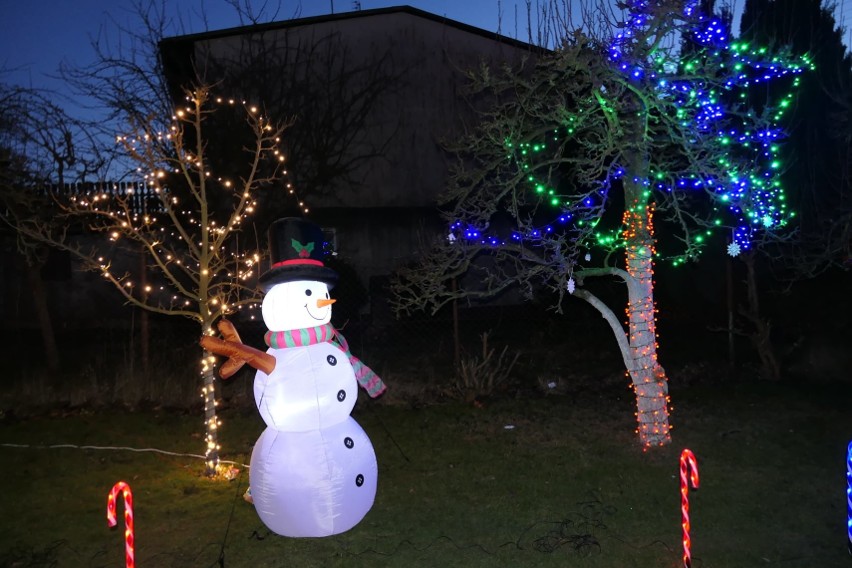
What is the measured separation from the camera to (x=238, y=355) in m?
4.84

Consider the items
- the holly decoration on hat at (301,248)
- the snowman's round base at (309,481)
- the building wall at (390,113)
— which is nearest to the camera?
the snowman's round base at (309,481)

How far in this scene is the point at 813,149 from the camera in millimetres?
10000

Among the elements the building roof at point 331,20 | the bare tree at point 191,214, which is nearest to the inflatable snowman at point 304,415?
the bare tree at point 191,214

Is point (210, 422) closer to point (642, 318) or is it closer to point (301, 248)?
point (301, 248)

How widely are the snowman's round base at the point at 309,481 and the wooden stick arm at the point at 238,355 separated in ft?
1.61

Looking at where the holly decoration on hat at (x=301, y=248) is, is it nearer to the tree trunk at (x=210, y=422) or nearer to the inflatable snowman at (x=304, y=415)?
the inflatable snowman at (x=304, y=415)

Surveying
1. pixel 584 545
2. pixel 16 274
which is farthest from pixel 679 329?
pixel 16 274

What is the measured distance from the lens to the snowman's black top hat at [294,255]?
4820 millimetres

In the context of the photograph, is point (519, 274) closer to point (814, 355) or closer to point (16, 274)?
point (814, 355)

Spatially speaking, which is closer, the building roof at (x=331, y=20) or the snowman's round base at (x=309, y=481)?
the snowman's round base at (x=309, y=481)

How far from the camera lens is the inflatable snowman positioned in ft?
15.0

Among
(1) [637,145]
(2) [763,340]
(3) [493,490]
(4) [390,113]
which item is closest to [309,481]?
(3) [493,490]

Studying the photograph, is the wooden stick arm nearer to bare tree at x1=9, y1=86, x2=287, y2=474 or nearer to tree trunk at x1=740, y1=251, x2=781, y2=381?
bare tree at x1=9, y1=86, x2=287, y2=474

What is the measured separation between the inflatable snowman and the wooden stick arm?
0.06 ft
